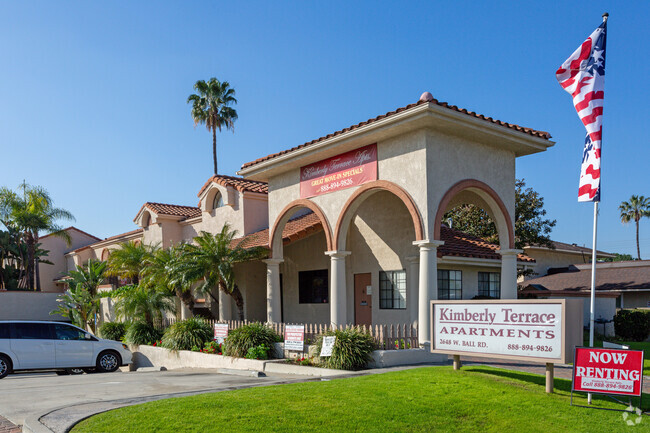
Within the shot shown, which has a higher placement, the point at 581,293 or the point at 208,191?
the point at 208,191

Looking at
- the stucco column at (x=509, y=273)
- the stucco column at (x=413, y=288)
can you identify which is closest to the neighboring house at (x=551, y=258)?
the stucco column at (x=413, y=288)

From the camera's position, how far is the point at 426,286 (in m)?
13.8

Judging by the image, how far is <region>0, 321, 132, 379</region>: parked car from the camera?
15.9 m

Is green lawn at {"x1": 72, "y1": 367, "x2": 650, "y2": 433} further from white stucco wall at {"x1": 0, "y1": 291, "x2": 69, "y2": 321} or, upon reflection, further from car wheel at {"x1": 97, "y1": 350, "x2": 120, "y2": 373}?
white stucco wall at {"x1": 0, "y1": 291, "x2": 69, "y2": 321}

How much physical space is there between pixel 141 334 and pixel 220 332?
5.23 m

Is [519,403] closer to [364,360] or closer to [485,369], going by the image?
[485,369]

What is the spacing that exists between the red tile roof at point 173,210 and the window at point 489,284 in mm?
13484

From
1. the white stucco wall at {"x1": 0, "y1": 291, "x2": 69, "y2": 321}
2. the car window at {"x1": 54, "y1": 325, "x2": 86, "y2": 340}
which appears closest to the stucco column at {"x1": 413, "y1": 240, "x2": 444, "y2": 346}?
the car window at {"x1": 54, "y1": 325, "x2": 86, "y2": 340}

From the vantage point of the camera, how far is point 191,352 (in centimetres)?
1786

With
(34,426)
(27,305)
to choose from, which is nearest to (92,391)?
(34,426)

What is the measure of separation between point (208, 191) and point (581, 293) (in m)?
16.2

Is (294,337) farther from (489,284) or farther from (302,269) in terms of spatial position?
(489,284)

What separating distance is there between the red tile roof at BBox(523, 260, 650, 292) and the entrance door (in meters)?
9.61

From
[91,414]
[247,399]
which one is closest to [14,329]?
[91,414]
